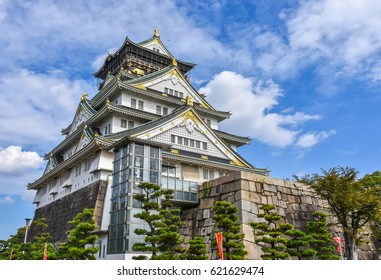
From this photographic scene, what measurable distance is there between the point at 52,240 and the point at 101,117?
12.0 metres

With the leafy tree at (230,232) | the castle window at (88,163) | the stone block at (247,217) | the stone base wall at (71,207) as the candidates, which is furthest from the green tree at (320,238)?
the castle window at (88,163)

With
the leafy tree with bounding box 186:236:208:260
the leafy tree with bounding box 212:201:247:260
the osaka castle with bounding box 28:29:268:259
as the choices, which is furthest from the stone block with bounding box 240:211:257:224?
the osaka castle with bounding box 28:29:268:259

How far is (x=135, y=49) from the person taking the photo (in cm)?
4266

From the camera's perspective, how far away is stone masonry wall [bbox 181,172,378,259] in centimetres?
1959

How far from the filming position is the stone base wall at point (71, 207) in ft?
84.3

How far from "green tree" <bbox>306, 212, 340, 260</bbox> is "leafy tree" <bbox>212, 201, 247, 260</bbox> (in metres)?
4.31

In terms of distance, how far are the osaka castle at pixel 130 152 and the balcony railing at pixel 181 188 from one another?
65 millimetres

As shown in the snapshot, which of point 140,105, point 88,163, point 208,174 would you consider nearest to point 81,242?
point 88,163

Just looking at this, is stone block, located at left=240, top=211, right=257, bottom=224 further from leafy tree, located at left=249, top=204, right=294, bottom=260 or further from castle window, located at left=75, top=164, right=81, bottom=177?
castle window, located at left=75, top=164, right=81, bottom=177

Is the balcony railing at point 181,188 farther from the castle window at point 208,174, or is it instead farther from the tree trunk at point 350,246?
the tree trunk at point 350,246

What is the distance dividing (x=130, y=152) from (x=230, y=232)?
767 cm

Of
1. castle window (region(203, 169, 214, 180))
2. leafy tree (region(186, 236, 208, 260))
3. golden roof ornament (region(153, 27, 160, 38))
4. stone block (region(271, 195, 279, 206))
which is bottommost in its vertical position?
leafy tree (region(186, 236, 208, 260))

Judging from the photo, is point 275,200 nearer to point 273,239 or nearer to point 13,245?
point 273,239
